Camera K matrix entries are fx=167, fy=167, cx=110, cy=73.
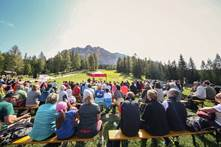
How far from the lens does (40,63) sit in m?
80.1

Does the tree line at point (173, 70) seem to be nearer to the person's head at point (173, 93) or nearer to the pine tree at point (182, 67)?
the pine tree at point (182, 67)

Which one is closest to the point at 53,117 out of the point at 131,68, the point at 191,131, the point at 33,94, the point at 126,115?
the point at 126,115

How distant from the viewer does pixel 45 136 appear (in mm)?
5180

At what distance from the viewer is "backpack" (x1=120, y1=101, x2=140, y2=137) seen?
515cm

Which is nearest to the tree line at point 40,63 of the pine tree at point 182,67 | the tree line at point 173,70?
the tree line at point 173,70

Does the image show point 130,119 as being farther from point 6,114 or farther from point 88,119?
point 6,114

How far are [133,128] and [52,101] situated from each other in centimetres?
274

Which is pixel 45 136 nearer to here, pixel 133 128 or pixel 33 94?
pixel 133 128

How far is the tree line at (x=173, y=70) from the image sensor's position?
71.5 m

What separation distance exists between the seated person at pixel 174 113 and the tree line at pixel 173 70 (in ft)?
216

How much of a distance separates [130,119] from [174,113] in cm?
155

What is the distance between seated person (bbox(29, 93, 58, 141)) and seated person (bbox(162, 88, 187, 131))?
12.4 feet

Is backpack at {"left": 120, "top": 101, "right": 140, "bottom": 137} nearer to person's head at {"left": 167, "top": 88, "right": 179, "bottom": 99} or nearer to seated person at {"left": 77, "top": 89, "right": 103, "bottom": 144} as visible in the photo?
seated person at {"left": 77, "top": 89, "right": 103, "bottom": 144}

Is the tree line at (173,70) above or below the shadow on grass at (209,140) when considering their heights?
above
